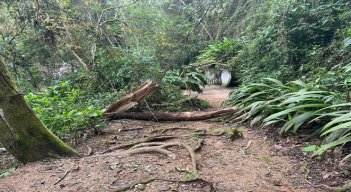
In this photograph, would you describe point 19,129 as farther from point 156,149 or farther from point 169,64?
point 169,64

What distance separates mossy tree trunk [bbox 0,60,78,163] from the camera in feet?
11.4

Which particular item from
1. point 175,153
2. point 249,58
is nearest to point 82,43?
point 249,58

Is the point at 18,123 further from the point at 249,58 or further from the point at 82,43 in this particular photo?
the point at 249,58

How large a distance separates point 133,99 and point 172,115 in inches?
33.2

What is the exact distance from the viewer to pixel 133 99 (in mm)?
6164

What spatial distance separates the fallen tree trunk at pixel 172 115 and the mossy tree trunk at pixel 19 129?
2364 millimetres

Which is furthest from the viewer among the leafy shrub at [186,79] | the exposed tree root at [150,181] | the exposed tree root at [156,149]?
the leafy shrub at [186,79]

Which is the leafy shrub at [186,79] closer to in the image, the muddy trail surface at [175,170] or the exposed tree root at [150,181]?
the muddy trail surface at [175,170]

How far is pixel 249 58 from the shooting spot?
8.28 m

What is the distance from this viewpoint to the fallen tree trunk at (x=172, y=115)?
19.3 feet

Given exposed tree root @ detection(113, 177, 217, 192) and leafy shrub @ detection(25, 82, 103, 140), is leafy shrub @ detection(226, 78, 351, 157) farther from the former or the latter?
leafy shrub @ detection(25, 82, 103, 140)

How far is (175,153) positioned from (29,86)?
6.20m

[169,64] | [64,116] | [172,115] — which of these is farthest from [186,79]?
[64,116]

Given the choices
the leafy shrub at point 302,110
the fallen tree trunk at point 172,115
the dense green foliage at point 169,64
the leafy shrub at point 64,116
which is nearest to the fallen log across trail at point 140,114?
the fallen tree trunk at point 172,115
